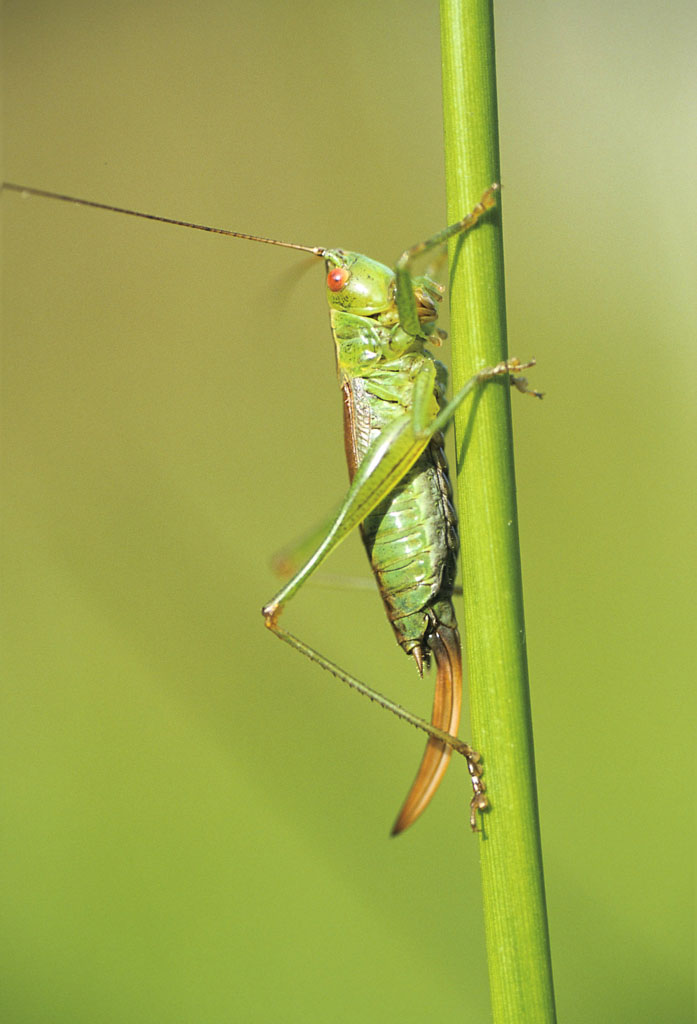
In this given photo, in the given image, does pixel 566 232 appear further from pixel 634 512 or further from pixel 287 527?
pixel 287 527

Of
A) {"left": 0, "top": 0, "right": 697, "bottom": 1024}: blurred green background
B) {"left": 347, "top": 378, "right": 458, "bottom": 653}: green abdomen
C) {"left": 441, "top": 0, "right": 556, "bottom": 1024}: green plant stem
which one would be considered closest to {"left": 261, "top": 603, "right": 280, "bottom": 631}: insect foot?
{"left": 347, "top": 378, "right": 458, "bottom": 653}: green abdomen

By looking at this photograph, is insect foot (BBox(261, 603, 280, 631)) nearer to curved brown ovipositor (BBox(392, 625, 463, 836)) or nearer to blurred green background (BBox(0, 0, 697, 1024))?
curved brown ovipositor (BBox(392, 625, 463, 836))

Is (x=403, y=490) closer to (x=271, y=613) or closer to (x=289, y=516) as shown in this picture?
(x=271, y=613)

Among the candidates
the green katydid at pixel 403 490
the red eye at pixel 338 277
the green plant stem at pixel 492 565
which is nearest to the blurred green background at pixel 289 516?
the red eye at pixel 338 277

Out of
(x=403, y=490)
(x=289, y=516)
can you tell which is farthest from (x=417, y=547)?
(x=289, y=516)

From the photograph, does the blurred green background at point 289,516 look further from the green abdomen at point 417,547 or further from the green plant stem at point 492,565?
the green plant stem at point 492,565

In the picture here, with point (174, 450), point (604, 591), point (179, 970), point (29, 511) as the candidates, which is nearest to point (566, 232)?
point (604, 591)
